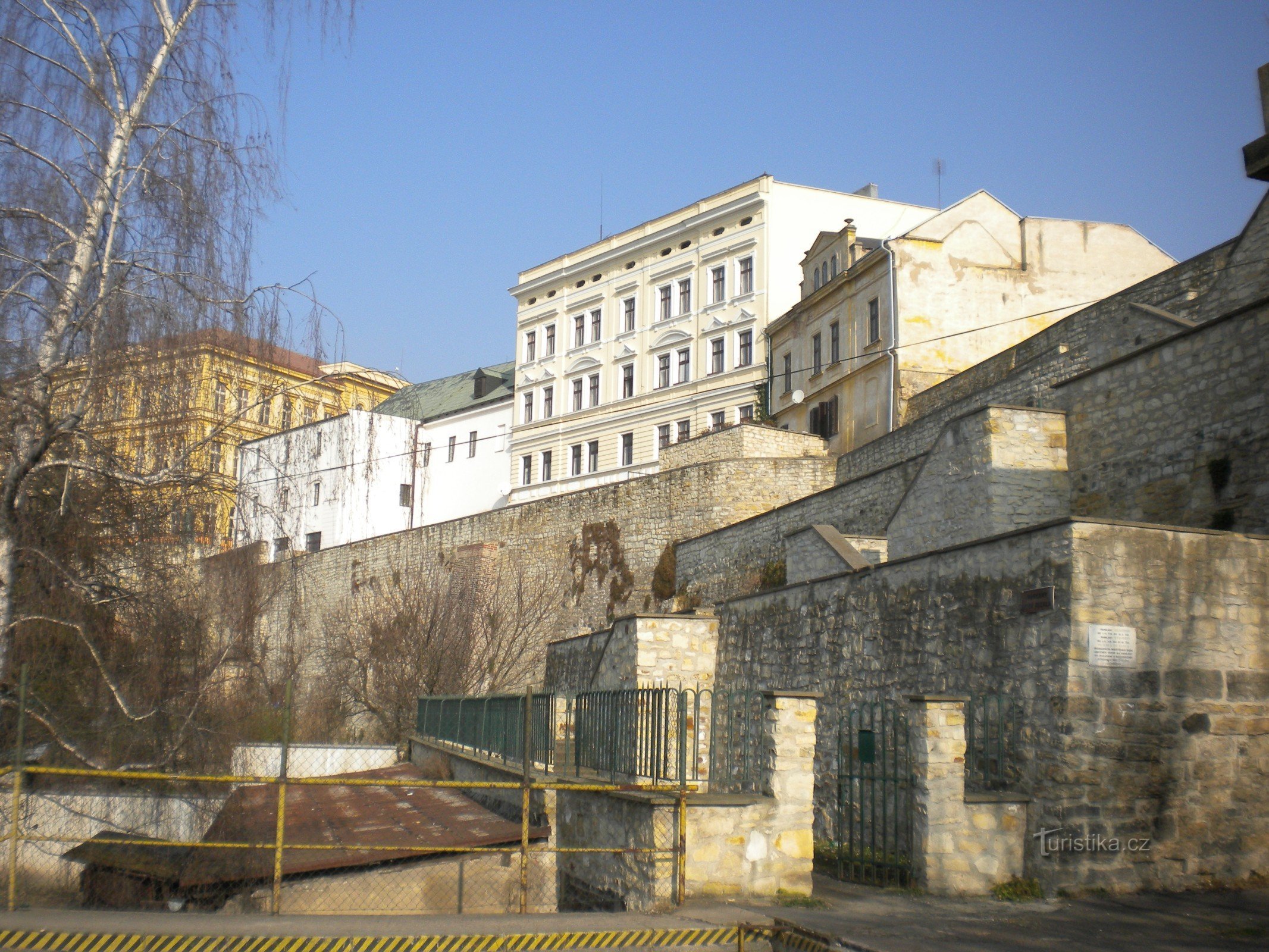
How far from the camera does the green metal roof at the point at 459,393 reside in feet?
182

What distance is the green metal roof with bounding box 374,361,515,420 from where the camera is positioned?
55.4 metres

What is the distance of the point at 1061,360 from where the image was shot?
68.2ft

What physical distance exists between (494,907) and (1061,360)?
14.7m

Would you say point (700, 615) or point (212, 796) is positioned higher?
point (700, 615)

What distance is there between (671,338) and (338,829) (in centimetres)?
3502

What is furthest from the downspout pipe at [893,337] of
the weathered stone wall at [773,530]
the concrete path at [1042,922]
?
the concrete path at [1042,922]

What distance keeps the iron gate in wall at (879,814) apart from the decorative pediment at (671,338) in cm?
3410

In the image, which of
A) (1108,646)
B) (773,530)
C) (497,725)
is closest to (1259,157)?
(1108,646)

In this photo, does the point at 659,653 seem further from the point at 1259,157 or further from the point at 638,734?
the point at 1259,157

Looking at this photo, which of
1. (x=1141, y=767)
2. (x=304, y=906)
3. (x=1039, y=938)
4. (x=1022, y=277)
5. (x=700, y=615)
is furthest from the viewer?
(x=1022, y=277)

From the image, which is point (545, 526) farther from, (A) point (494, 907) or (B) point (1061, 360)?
(A) point (494, 907)

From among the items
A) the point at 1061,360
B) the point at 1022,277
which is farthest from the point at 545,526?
the point at 1061,360

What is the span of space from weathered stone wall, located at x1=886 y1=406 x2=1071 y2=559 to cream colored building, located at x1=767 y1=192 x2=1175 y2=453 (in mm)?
14672

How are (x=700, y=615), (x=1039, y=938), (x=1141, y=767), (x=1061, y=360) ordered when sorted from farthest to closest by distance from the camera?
(x=1061, y=360), (x=700, y=615), (x=1141, y=767), (x=1039, y=938)
